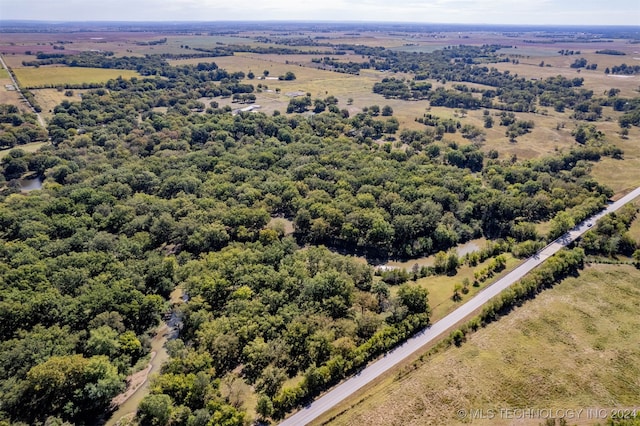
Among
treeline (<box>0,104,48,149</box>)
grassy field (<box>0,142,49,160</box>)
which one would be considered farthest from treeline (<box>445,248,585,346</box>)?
grassy field (<box>0,142,49,160</box>)

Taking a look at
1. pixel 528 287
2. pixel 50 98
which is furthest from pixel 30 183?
pixel 528 287

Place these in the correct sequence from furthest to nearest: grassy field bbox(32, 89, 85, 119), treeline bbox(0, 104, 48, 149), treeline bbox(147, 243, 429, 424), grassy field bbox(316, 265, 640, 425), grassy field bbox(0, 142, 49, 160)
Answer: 1. grassy field bbox(32, 89, 85, 119)
2. treeline bbox(0, 104, 48, 149)
3. grassy field bbox(0, 142, 49, 160)
4. treeline bbox(147, 243, 429, 424)
5. grassy field bbox(316, 265, 640, 425)

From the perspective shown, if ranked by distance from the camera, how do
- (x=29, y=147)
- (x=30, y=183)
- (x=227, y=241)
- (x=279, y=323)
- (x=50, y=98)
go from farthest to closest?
1. (x=50, y=98)
2. (x=29, y=147)
3. (x=30, y=183)
4. (x=227, y=241)
5. (x=279, y=323)

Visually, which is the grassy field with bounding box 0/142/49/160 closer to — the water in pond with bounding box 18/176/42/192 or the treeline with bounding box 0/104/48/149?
the treeline with bounding box 0/104/48/149

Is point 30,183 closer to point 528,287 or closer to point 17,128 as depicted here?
point 17,128

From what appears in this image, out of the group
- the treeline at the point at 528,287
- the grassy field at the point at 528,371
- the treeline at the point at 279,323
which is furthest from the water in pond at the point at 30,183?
the treeline at the point at 528,287

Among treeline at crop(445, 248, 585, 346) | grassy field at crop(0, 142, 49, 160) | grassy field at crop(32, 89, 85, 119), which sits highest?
grassy field at crop(32, 89, 85, 119)
